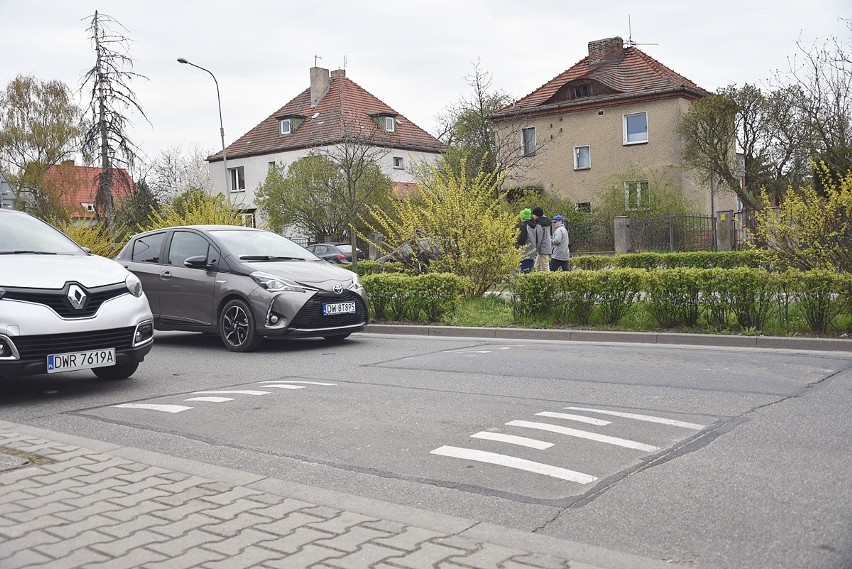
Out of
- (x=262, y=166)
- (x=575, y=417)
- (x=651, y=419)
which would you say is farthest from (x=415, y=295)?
(x=262, y=166)

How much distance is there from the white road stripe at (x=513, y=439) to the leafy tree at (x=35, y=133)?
57.8 metres

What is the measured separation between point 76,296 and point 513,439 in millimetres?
4313

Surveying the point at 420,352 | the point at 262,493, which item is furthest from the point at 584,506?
the point at 420,352

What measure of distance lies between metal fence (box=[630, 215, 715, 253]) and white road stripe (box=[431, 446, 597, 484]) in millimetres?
26760

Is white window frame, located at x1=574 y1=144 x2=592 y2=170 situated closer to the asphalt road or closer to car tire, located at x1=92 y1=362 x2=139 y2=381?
the asphalt road

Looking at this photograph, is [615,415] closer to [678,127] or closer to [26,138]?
[678,127]

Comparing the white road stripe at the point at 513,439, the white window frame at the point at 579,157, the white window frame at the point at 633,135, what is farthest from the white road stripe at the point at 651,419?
the white window frame at the point at 579,157

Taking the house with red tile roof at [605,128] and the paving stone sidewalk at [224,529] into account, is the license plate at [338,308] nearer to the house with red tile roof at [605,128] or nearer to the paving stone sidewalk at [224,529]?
the paving stone sidewalk at [224,529]

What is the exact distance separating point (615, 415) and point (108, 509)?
388 centimetres

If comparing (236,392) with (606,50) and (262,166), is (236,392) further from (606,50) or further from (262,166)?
(262,166)

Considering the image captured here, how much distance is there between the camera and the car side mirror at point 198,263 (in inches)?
490

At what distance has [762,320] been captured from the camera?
11.9 m

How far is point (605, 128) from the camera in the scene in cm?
4391

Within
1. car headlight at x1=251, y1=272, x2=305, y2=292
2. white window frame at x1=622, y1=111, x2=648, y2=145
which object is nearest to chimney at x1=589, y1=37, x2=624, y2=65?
white window frame at x1=622, y1=111, x2=648, y2=145
